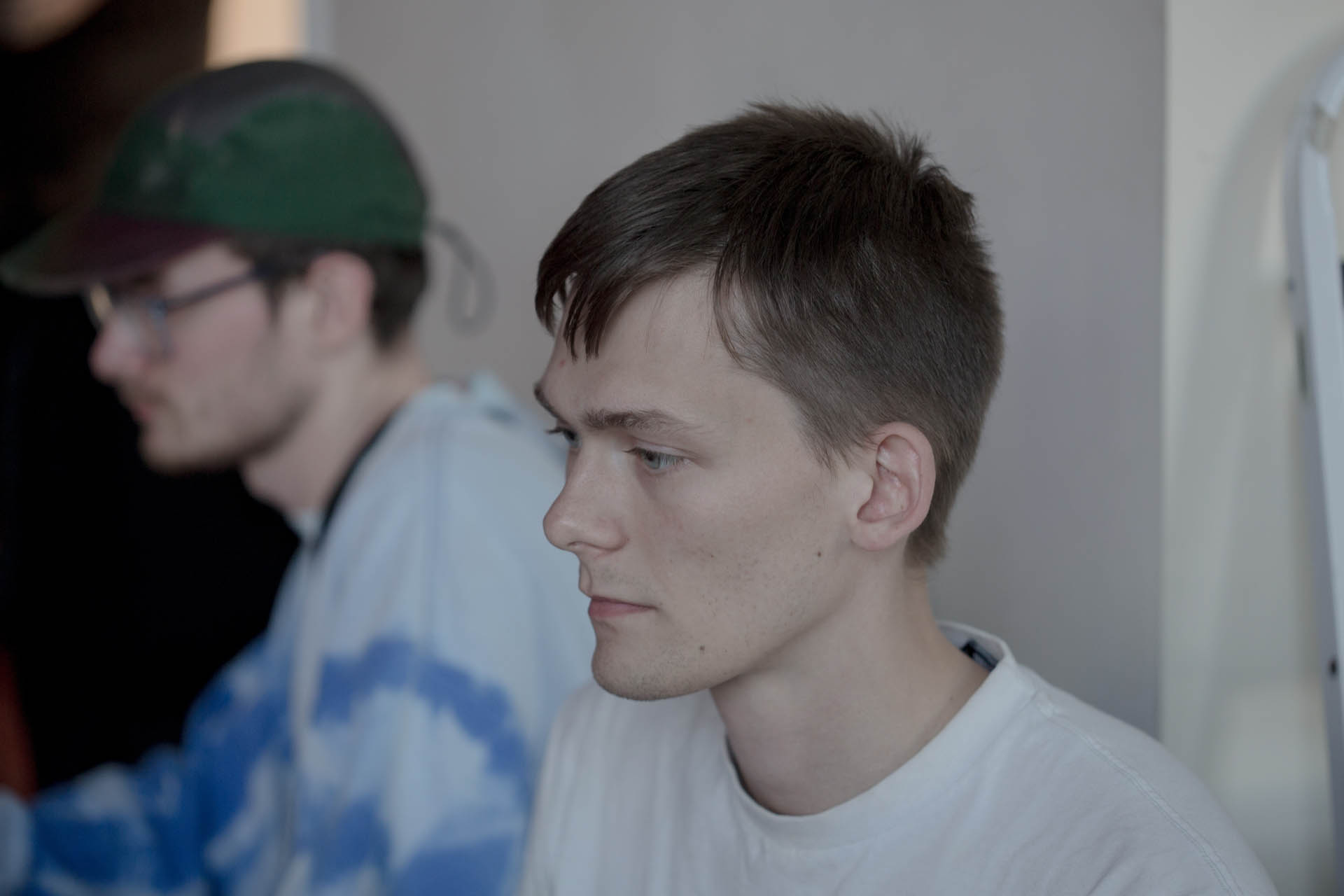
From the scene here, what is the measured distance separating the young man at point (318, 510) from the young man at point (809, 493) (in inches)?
21.4

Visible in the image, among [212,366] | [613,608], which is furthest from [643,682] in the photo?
[212,366]

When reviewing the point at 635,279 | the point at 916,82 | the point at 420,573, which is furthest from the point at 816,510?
the point at 420,573

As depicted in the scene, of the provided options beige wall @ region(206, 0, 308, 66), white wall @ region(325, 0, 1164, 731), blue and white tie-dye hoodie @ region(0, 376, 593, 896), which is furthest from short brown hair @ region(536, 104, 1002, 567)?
beige wall @ region(206, 0, 308, 66)

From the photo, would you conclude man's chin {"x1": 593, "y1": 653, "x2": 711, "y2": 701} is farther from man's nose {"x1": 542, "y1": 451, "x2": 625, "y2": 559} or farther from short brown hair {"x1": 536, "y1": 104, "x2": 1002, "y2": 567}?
short brown hair {"x1": 536, "y1": 104, "x2": 1002, "y2": 567}

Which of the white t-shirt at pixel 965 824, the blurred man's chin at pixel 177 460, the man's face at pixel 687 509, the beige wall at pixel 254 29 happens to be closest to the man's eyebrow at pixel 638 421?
the man's face at pixel 687 509

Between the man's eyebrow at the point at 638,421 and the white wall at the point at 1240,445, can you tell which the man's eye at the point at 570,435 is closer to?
the man's eyebrow at the point at 638,421

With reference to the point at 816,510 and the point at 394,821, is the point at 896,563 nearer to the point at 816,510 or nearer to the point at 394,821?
the point at 816,510

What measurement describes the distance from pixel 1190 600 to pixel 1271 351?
0.23 m

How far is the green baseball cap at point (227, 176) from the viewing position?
1.52 metres

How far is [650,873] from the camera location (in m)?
0.92

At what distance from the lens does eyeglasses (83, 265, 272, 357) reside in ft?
5.13

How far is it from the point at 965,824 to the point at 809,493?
252 millimetres

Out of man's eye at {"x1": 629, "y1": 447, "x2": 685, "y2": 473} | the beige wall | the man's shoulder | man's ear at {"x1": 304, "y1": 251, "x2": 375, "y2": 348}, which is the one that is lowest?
the man's shoulder

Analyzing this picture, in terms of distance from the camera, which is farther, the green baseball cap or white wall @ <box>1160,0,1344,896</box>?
the green baseball cap
